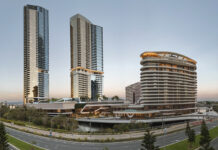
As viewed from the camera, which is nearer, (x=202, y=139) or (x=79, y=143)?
(x=202, y=139)

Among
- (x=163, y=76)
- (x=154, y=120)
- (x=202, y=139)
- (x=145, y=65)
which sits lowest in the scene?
(x=154, y=120)

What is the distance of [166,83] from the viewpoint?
404 feet

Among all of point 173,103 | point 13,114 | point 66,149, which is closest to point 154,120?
point 173,103

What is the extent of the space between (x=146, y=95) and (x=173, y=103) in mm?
25215

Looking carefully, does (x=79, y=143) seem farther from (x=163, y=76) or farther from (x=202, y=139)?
(x=163, y=76)

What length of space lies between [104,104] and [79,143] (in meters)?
91.5

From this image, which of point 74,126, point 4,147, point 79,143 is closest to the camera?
point 4,147

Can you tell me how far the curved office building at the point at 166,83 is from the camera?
11825 cm

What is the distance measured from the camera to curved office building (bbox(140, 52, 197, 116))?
A: 4656 inches

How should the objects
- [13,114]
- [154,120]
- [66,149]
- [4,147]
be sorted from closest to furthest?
[4,147] → [66,149] → [154,120] → [13,114]

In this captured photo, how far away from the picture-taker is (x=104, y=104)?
143375 mm

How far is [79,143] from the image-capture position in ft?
171

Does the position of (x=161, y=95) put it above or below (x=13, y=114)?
above

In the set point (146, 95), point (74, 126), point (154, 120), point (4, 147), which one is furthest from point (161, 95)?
point (4, 147)
